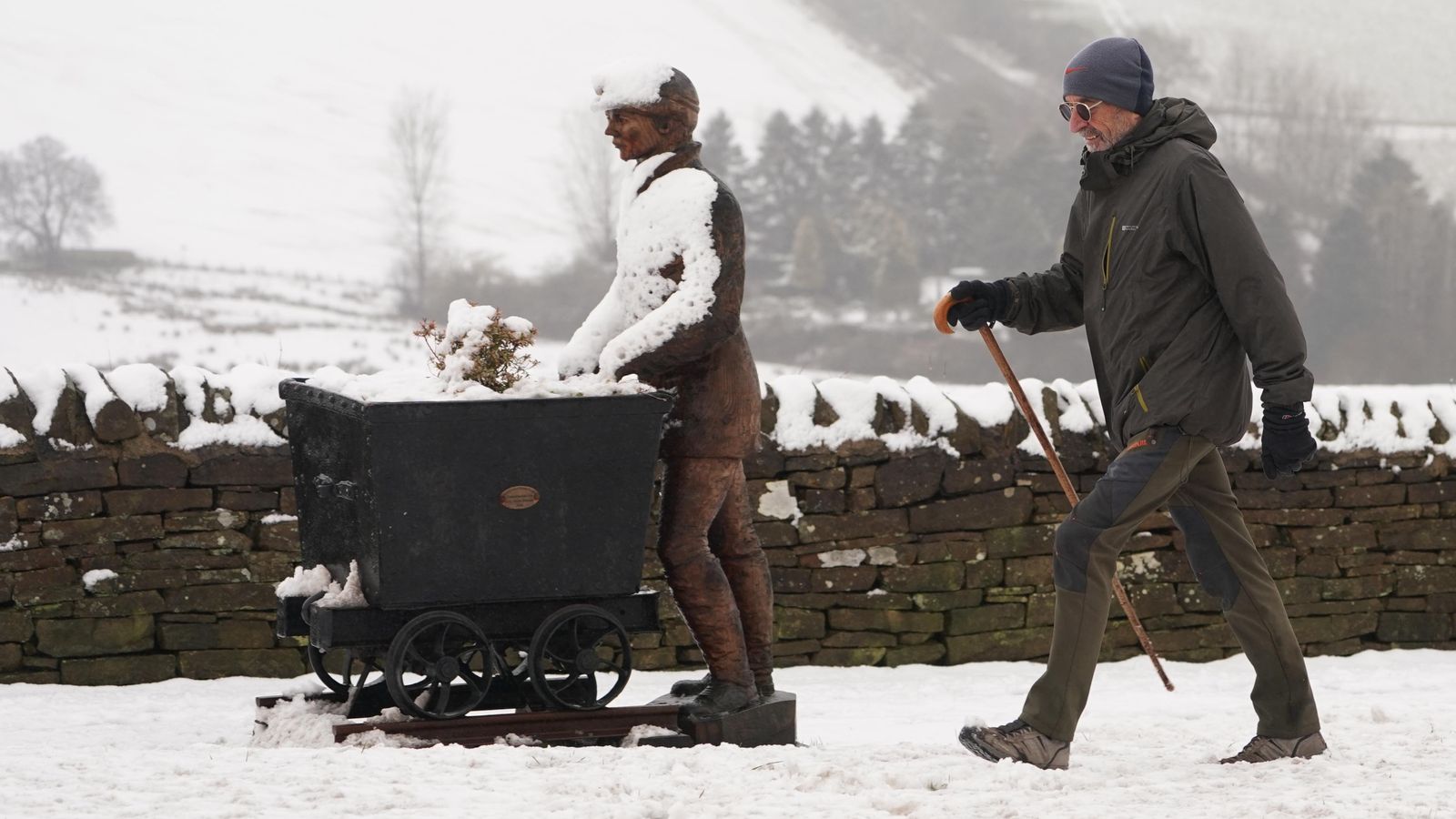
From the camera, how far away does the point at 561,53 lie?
3822 centimetres

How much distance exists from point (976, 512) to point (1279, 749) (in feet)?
8.41

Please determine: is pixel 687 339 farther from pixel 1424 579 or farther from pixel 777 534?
pixel 1424 579

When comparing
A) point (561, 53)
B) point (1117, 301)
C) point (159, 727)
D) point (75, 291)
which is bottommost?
point (159, 727)

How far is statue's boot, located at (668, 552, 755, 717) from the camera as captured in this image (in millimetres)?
4094

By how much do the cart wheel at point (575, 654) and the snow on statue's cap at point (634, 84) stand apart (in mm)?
1389

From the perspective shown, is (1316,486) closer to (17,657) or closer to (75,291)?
(17,657)

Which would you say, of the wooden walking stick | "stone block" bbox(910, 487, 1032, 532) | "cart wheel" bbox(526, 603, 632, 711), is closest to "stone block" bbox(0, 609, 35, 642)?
"cart wheel" bbox(526, 603, 632, 711)

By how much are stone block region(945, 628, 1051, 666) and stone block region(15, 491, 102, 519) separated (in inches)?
135

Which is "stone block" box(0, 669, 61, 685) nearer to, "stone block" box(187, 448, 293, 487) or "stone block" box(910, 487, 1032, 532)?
"stone block" box(187, 448, 293, 487)

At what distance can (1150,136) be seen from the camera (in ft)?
12.2

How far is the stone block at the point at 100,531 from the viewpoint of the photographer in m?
5.49

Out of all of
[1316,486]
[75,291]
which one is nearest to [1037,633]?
[1316,486]

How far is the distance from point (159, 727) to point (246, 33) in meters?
36.6

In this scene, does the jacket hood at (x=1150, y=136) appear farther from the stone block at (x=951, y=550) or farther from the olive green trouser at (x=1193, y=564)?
the stone block at (x=951, y=550)
